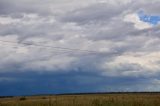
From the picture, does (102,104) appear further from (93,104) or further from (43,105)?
(43,105)

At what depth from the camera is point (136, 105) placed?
29078 mm

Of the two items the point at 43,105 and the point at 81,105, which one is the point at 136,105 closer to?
the point at 81,105

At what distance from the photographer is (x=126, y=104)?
95.6 feet

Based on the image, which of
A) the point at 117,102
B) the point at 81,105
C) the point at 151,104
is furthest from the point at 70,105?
the point at 151,104

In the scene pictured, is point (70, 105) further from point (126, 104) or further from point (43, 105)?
point (126, 104)

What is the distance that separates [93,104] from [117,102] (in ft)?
5.81

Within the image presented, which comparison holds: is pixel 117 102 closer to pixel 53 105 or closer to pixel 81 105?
pixel 81 105

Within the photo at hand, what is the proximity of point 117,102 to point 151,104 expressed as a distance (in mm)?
2382

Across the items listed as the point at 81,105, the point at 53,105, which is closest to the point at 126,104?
the point at 81,105

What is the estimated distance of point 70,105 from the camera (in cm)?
2995

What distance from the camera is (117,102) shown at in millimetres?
29812

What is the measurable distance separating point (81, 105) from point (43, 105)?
2656 millimetres

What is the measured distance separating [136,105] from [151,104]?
1081 mm

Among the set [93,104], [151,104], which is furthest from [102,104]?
[151,104]
